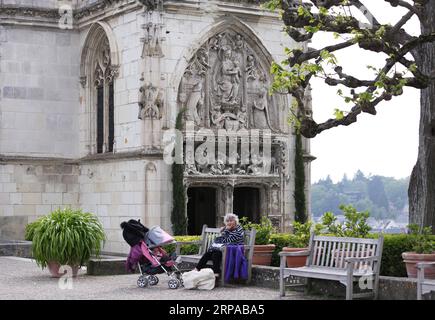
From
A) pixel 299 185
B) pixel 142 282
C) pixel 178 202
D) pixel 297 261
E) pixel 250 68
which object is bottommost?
pixel 142 282

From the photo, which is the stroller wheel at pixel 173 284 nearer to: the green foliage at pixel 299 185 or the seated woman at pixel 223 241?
the seated woman at pixel 223 241

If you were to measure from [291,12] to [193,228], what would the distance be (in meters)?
11.8

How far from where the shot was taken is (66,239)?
19.4 meters

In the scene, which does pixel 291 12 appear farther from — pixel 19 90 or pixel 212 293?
pixel 19 90

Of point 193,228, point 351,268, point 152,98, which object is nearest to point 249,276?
point 351,268

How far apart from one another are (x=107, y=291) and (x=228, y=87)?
1253cm

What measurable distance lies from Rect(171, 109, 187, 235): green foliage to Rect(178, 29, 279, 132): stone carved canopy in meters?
1.23

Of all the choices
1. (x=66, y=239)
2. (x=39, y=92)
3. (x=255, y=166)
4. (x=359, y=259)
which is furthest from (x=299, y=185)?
(x=359, y=259)

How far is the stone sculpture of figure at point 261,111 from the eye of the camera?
1159 inches

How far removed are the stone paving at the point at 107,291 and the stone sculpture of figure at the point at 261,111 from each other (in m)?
10.6

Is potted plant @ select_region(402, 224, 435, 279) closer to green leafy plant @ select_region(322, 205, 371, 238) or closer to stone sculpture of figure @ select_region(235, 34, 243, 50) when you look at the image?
green leafy plant @ select_region(322, 205, 371, 238)

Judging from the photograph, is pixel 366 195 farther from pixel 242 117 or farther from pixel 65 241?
pixel 65 241
